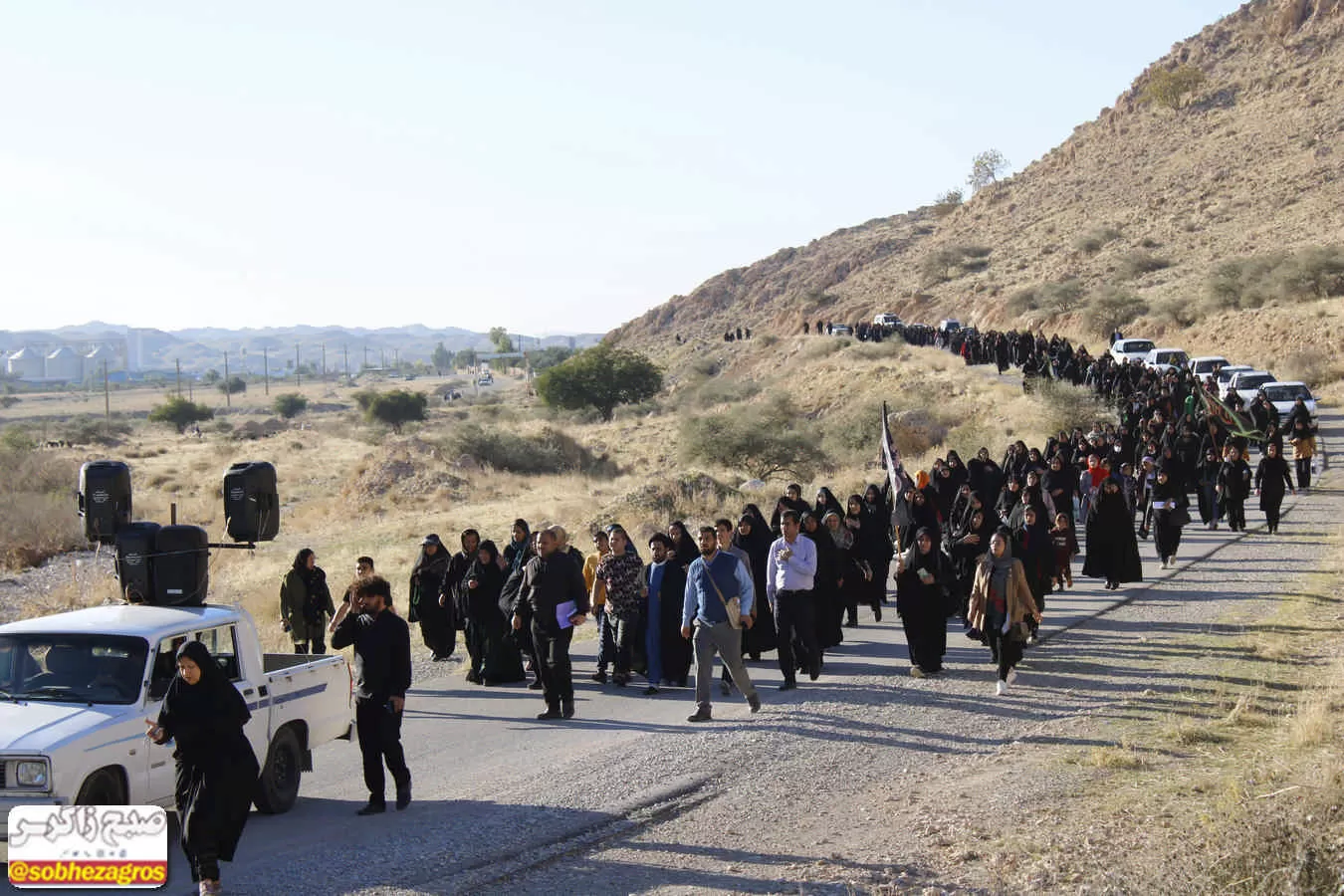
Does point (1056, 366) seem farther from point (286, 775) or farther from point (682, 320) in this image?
point (682, 320)

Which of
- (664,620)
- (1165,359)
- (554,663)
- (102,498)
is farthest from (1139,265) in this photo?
(102,498)

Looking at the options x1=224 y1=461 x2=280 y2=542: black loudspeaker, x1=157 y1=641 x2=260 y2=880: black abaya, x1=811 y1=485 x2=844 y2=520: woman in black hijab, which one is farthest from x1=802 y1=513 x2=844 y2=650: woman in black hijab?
x1=157 y1=641 x2=260 y2=880: black abaya

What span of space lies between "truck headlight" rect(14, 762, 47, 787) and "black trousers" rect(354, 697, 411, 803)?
190 centimetres

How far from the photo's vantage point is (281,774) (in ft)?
28.4

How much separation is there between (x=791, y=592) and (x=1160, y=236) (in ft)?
240

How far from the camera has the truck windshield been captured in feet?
24.9

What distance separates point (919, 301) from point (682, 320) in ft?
141

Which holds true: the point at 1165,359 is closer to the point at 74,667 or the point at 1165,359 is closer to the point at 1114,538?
the point at 1114,538

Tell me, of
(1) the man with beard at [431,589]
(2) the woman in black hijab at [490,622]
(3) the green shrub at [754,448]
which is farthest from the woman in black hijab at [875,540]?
(3) the green shrub at [754,448]

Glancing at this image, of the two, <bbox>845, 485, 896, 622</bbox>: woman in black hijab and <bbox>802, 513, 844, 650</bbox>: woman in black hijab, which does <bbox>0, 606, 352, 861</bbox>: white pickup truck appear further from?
<bbox>845, 485, 896, 622</bbox>: woman in black hijab

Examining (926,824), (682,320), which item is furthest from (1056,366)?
(682,320)

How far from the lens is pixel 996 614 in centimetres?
1140

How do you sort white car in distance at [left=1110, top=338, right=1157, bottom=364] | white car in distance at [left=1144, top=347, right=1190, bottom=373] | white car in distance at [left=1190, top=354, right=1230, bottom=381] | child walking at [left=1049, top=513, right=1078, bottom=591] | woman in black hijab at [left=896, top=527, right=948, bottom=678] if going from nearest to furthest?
woman in black hijab at [left=896, top=527, right=948, bottom=678] → child walking at [left=1049, top=513, right=1078, bottom=591] → white car in distance at [left=1190, top=354, right=1230, bottom=381] → white car in distance at [left=1144, top=347, right=1190, bottom=373] → white car in distance at [left=1110, top=338, right=1157, bottom=364]

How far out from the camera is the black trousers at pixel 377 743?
830 cm
